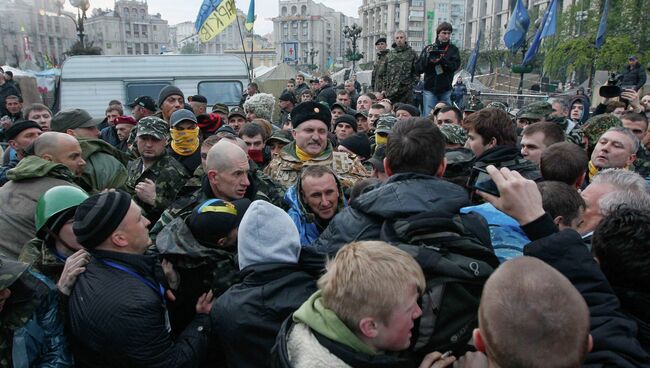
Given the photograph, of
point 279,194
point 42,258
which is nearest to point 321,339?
point 42,258

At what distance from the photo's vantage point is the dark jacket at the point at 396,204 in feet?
6.24

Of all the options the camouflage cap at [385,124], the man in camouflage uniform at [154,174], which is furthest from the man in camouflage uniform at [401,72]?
the man in camouflage uniform at [154,174]

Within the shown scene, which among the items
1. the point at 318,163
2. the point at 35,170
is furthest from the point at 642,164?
the point at 35,170

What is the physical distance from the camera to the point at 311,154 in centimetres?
409

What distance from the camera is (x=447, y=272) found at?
1713mm

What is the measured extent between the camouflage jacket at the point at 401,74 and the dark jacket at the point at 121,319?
777 centimetres

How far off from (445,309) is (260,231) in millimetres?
888

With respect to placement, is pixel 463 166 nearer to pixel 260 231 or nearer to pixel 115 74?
pixel 260 231

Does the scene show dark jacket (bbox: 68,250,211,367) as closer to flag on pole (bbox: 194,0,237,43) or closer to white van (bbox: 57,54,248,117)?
white van (bbox: 57,54,248,117)

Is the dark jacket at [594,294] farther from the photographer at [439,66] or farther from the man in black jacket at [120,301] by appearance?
the photographer at [439,66]

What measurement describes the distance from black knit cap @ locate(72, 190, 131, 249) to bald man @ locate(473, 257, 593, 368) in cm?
177

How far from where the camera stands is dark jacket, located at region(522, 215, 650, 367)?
1588 mm

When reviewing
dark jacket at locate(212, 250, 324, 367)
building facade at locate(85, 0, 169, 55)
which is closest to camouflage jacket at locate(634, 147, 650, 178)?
dark jacket at locate(212, 250, 324, 367)

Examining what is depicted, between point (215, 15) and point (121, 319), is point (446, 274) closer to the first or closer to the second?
point (121, 319)
